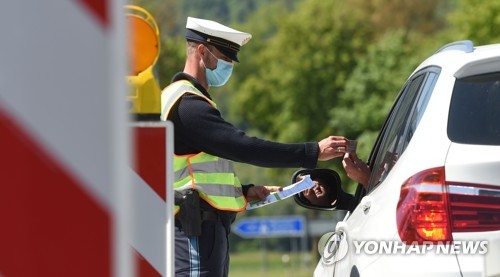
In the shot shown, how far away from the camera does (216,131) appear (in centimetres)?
539

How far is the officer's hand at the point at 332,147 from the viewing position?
5.57 meters

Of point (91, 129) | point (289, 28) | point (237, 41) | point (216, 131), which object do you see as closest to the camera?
point (91, 129)

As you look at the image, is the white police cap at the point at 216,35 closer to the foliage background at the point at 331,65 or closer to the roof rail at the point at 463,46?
the roof rail at the point at 463,46

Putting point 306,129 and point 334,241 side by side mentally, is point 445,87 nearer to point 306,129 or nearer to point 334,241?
point 334,241

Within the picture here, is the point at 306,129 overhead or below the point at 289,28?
below

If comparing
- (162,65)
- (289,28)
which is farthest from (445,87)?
(289,28)

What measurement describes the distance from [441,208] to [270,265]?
75.7 m

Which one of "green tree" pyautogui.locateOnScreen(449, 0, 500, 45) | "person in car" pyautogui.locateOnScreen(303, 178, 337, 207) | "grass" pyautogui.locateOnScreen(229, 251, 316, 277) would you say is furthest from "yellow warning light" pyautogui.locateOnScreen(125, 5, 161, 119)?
"grass" pyautogui.locateOnScreen(229, 251, 316, 277)

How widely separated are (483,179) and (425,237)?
27cm

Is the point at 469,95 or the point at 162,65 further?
the point at 162,65

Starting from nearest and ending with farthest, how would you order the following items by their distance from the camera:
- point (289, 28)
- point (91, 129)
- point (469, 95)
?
point (91, 129), point (469, 95), point (289, 28)

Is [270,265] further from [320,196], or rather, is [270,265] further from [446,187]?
[446,187]

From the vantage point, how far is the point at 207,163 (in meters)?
5.46

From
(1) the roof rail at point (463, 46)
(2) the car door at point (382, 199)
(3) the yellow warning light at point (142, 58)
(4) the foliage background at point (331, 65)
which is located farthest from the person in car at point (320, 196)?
(4) the foliage background at point (331, 65)
